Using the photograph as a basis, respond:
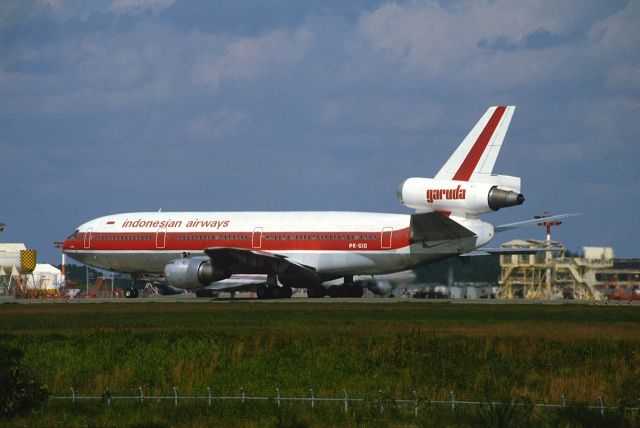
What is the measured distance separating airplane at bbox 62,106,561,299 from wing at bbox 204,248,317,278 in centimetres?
6

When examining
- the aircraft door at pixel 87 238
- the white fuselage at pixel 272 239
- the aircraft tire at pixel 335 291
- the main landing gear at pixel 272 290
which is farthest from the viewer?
the aircraft door at pixel 87 238

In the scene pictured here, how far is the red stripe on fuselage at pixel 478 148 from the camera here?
60031 mm

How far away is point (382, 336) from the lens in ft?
133

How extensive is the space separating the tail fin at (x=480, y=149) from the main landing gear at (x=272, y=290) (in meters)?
13.8

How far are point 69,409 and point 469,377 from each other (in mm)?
12287

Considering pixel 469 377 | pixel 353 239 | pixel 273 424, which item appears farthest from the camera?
pixel 353 239

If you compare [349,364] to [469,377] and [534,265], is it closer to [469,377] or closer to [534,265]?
[469,377]

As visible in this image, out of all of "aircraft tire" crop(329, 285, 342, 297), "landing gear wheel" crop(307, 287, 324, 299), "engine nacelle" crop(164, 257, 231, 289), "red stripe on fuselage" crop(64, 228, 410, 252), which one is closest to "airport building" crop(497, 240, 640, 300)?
"aircraft tire" crop(329, 285, 342, 297)

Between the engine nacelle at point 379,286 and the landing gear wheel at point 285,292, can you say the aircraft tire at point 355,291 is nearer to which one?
the engine nacelle at point 379,286

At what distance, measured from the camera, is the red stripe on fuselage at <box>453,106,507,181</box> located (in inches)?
2363

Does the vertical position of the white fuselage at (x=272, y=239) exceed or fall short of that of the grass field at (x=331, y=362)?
it exceeds it

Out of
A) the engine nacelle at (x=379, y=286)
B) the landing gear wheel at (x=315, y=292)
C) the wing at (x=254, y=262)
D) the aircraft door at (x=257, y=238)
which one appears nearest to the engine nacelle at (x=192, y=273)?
the wing at (x=254, y=262)

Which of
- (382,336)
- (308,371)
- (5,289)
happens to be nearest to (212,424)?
(308,371)

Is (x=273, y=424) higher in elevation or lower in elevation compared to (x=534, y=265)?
lower
